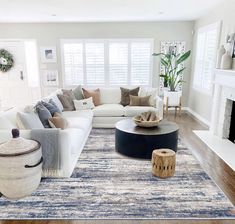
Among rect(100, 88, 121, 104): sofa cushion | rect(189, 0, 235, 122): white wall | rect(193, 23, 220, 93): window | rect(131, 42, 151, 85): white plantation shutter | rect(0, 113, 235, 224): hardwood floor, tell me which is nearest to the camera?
rect(0, 113, 235, 224): hardwood floor

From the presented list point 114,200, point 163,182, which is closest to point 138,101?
point 163,182

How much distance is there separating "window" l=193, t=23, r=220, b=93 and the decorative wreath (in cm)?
549

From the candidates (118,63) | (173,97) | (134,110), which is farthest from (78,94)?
(173,97)

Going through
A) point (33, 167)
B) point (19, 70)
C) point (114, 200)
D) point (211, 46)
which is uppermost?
point (211, 46)

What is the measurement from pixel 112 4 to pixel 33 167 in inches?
137

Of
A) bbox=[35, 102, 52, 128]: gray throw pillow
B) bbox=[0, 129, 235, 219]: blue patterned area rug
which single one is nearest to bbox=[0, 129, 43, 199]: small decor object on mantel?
bbox=[0, 129, 235, 219]: blue patterned area rug

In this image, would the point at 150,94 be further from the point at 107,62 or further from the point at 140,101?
the point at 107,62

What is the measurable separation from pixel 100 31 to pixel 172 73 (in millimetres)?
2461

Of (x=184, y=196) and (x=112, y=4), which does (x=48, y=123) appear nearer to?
(x=184, y=196)

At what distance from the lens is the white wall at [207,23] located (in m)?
4.27

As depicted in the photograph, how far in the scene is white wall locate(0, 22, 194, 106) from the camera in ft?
21.4

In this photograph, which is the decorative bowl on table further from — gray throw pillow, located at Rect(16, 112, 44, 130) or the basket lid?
the basket lid

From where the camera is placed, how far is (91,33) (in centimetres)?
665

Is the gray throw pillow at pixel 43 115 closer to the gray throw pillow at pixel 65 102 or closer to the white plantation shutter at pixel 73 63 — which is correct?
the gray throw pillow at pixel 65 102
